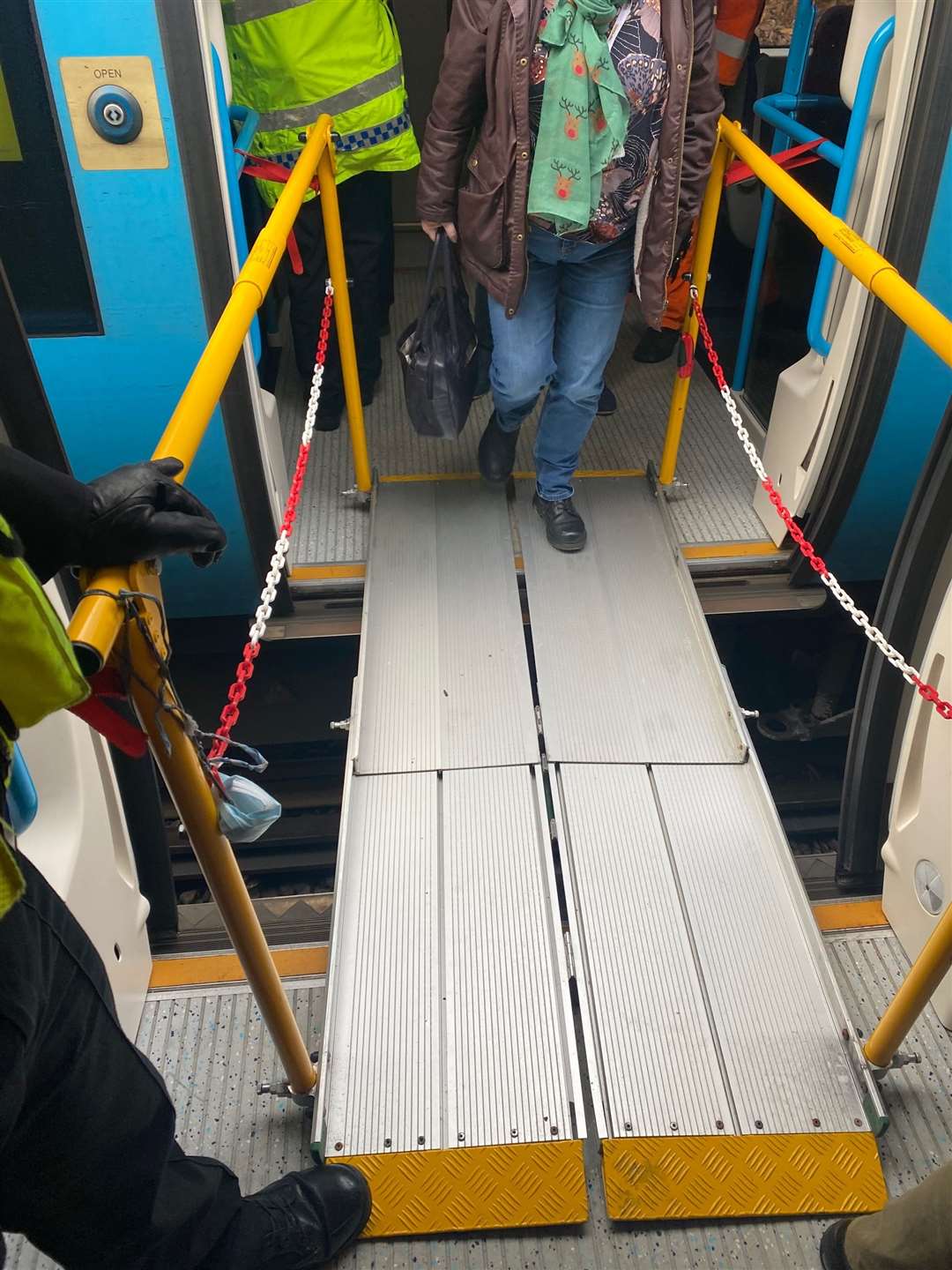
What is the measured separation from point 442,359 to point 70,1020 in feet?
7.34

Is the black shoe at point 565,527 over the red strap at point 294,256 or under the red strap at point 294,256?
under

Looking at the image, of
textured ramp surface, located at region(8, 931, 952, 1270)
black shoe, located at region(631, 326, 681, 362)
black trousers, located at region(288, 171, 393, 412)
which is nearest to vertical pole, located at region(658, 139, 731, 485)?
black shoe, located at region(631, 326, 681, 362)

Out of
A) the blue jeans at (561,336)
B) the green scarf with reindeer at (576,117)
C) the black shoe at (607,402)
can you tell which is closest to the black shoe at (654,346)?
the black shoe at (607,402)

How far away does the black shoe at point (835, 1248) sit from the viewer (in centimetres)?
158

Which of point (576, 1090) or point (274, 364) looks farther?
point (274, 364)

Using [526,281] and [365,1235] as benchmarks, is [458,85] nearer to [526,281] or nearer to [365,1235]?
[526,281]

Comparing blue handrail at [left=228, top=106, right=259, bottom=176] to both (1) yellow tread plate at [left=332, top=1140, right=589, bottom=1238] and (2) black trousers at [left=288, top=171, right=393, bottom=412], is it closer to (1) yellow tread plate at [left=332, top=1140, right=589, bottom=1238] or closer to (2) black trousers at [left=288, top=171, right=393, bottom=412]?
(2) black trousers at [left=288, top=171, right=393, bottom=412]

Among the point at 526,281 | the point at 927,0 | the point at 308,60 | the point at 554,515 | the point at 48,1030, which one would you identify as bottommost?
the point at 554,515

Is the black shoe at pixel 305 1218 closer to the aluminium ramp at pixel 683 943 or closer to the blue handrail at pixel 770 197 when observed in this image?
the aluminium ramp at pixel 683 943

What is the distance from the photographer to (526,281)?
2617mm

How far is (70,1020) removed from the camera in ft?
3.76

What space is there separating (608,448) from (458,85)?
5.33 ft

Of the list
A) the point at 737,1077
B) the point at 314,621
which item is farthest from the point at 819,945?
the point at 314,621

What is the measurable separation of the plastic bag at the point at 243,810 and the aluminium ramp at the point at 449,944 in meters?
0.73
